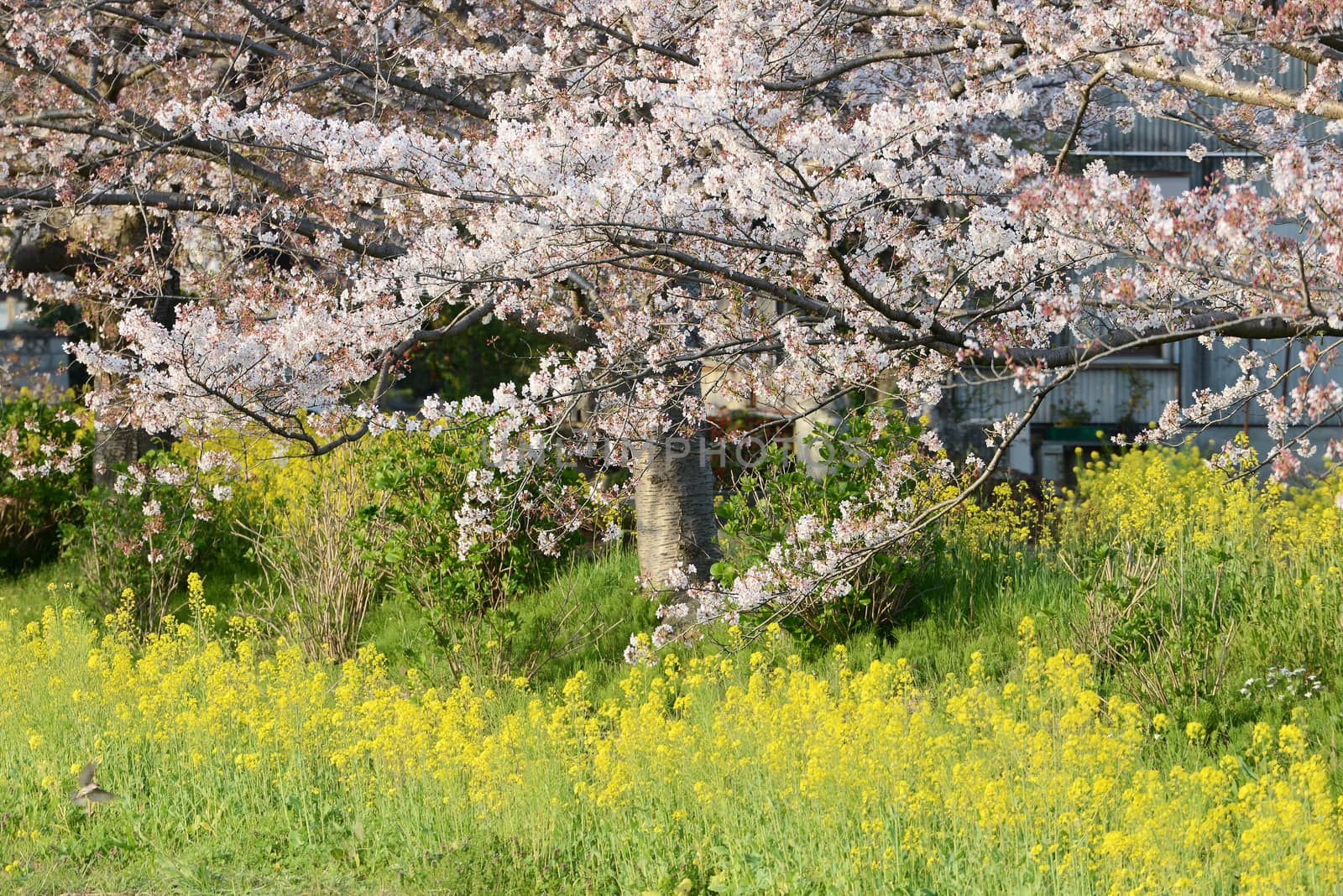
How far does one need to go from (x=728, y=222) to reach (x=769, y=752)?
2.10 metres

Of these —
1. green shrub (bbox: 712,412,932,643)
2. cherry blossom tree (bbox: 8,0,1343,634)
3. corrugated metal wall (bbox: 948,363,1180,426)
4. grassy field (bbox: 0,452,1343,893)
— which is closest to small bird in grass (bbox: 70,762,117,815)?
grassy field (bbox: 0,452,1343,893)

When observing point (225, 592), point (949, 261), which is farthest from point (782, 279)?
point (225, 592)

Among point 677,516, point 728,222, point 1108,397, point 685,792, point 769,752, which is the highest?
point 728,222

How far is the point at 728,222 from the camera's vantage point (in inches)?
204

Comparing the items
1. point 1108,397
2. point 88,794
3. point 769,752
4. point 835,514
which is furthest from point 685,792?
point 1108,397

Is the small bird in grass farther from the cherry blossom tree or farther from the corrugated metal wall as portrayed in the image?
the corrugated metal wall

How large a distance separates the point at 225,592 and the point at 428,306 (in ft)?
19.3

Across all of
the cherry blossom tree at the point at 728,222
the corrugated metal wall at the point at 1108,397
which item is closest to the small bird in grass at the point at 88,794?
the cherry blossom tree at the point at 728,222

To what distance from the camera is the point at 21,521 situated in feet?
36.6

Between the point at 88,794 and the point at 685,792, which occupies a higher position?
the point at 685,792

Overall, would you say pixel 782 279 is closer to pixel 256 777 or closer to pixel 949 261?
pixel 949 261

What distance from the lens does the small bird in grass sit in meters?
5.69

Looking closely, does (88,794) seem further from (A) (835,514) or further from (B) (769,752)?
(A) (835,514)

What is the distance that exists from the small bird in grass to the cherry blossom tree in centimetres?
170
